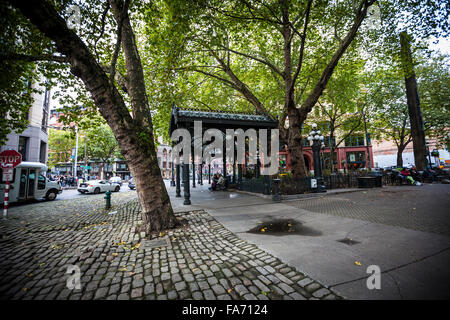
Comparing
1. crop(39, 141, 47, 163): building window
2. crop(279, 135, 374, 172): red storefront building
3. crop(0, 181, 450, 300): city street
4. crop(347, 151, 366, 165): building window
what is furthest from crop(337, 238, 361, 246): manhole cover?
crop(347, 151, 366, 165): building window

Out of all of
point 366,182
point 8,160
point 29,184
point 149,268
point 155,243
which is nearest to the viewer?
point 149,268

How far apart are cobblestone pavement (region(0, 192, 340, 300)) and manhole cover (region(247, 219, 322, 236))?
89cm

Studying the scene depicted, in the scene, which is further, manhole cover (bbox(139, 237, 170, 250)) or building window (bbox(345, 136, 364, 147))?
building window (bbox(345, 136, 364, 147))

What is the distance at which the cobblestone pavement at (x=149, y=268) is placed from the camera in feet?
7.84

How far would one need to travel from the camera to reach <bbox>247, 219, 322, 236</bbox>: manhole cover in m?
4.43

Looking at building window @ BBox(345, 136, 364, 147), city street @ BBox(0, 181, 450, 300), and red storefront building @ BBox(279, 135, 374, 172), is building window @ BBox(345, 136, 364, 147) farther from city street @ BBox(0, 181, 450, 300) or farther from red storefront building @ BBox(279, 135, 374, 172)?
city street @ BBox(0, 181, 450, 300)

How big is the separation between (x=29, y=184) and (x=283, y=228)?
55.8ft

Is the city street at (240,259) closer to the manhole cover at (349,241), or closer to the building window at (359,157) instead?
the manhole cover at (349,241)

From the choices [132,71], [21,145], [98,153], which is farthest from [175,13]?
[98,153]

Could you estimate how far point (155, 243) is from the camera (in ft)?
13.7

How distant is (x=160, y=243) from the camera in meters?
4.15

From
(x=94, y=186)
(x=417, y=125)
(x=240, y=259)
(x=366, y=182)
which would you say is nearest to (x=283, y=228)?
(x=240, y=259)

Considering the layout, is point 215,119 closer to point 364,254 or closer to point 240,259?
point 240,259
